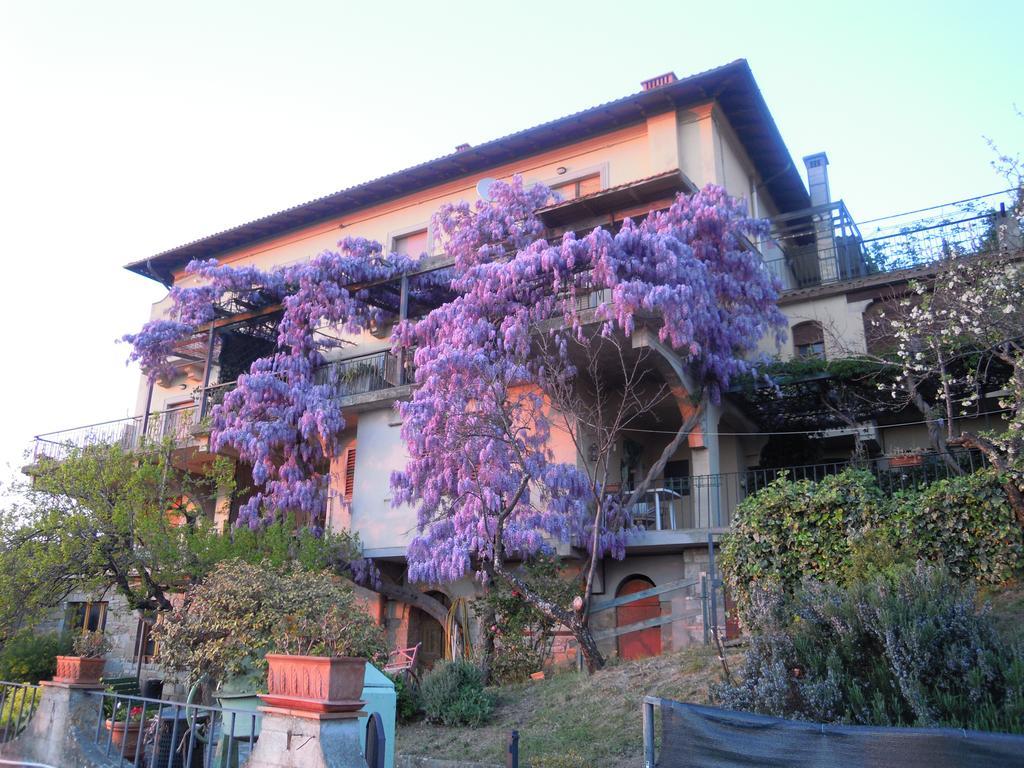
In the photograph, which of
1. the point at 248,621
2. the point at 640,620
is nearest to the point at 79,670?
the point at 248,621

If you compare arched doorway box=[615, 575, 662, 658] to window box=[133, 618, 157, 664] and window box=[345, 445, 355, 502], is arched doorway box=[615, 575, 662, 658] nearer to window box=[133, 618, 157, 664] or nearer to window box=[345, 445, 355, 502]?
window box=[345, 445, 355, 502]

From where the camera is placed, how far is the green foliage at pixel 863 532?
10727 mm

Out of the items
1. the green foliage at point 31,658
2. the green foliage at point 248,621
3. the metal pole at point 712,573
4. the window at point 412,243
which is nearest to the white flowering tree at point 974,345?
the metal pole at point 712,573

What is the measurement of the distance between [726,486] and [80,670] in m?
11.8

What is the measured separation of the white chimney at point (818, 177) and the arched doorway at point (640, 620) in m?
12.5

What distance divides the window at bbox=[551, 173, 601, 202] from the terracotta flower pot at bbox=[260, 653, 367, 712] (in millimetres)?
15917

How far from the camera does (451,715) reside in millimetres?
11992

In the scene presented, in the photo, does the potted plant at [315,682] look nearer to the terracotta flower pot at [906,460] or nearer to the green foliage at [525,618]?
the green foliage at [525,618]

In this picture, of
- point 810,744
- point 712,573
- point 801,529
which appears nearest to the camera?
point 810,744

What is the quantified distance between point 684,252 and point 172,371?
15827mm

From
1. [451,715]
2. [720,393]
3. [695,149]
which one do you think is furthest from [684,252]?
[451,715]

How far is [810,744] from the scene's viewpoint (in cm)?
513

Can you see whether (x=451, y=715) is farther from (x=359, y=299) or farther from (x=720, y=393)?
(x=359, y=299)

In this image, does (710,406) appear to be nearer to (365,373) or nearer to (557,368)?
(557,368)
